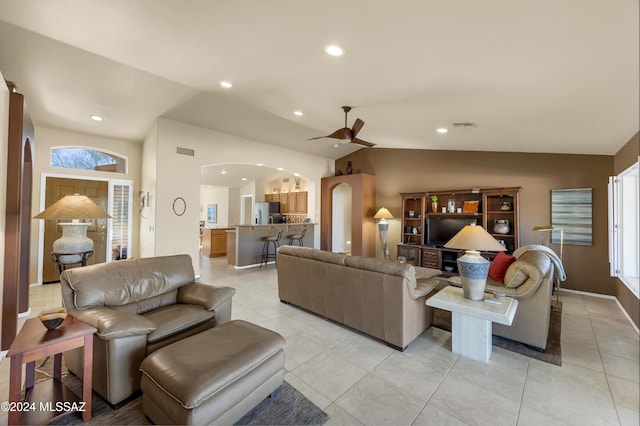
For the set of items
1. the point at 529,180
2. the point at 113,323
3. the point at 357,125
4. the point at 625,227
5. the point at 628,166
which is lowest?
the point at 113,323

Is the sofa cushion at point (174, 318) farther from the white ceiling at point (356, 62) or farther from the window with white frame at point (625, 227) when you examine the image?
the window with white frame at point (625, 227)

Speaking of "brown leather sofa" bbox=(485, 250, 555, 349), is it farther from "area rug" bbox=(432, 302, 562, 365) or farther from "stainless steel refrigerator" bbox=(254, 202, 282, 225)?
"stainless steel refrigerator" bbox=(254, 202, 282, 225)

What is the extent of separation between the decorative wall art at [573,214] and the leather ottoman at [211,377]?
17.4 feet

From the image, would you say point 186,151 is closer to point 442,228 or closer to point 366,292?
point 366,292

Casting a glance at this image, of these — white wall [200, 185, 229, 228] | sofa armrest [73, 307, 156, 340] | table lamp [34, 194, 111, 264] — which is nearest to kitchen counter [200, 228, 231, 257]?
white wall [200, 185, 229, 228]

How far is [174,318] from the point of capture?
2295 mm

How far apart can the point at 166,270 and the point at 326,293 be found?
69.6 inches

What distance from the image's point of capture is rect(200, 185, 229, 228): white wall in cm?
1155

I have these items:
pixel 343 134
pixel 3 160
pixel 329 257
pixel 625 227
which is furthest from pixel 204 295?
pixel 625 227

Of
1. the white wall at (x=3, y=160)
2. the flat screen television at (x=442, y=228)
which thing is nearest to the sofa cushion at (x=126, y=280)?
the white wall at (x=3, y=160)

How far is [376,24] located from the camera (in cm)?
201

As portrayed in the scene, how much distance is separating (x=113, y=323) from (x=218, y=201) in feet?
34.9

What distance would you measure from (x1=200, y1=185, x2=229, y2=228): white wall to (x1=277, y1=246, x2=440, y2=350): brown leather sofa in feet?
28.2

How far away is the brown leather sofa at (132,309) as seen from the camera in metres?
1.87
